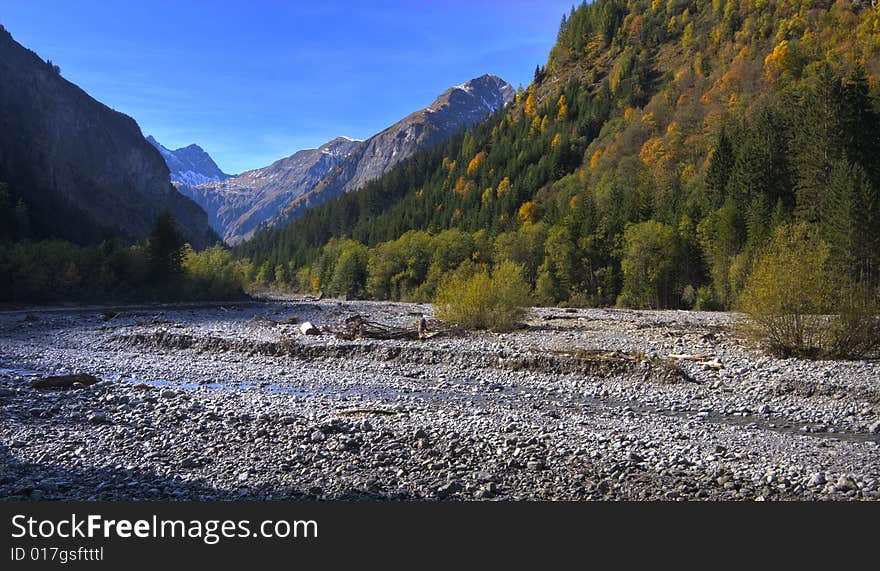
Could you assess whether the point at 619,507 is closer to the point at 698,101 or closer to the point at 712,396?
the point at 712,396

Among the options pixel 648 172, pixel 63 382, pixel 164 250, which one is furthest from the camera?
pixel 648 172

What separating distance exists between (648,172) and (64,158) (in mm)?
147892

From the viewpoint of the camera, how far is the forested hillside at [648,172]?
5084 centimetres

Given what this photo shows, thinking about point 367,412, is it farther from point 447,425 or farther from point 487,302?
point 487,302

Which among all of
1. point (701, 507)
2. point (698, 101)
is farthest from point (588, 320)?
point (698, 101)

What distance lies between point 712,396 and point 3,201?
95413 mm

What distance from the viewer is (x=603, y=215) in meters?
70.2

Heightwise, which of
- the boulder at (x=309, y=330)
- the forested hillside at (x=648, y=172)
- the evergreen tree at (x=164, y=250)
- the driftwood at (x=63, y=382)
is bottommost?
the driftwood at (x=63, y=382)

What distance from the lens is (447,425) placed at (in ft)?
40.5

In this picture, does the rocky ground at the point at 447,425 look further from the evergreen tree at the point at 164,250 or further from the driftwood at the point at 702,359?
the evergreen tree at the point at 164,250

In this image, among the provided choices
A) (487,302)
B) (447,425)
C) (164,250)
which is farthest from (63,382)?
(164,250)

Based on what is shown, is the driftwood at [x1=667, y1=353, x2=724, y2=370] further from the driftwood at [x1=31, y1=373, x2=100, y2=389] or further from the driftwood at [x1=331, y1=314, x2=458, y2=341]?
the driftwood at [x1=31, y1=373, x2=100, y2=389]

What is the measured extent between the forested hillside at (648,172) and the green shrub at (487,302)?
14.3 meters

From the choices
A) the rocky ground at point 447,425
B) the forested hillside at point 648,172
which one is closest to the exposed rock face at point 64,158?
the forested hillside at point 648,172
